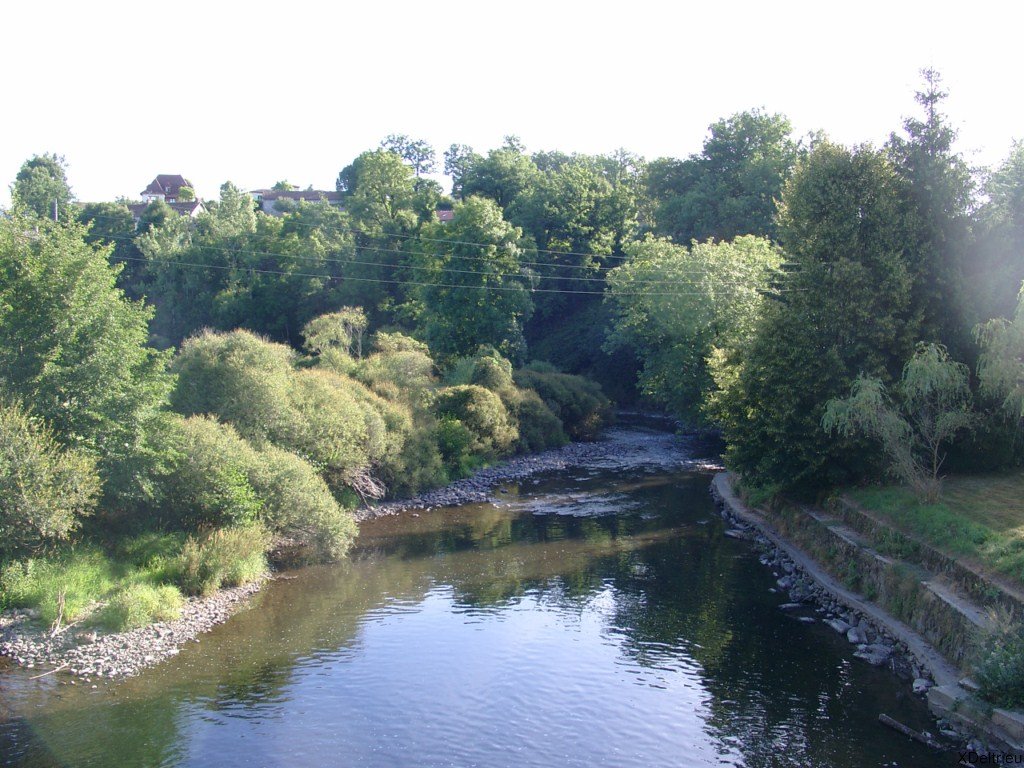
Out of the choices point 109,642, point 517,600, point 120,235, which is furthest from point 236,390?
point 120,235

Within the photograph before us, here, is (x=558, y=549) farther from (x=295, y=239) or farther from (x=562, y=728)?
(x=295, y=239)

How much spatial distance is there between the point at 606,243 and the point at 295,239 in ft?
82.7

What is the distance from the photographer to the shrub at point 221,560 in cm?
2450

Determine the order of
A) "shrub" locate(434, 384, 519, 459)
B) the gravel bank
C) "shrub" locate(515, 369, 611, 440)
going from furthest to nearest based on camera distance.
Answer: "shrub" locate(515, 369, 611, 440)
"shrub" locate(434, 384, 519, 459)
the gravel bank

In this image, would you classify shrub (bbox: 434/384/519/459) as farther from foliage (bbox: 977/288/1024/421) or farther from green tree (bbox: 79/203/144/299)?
green tree (bbox: 79/203/144/299)

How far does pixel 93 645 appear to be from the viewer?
20703 mm

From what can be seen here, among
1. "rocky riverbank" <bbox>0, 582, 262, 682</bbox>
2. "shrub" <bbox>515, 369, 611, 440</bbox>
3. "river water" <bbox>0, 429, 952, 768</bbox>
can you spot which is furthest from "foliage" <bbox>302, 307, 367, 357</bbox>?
"rocky riverbank" <bbox>0, 582, 262, 682</bbox>

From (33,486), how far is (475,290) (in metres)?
39.6

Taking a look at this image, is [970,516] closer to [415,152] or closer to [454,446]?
[454,446]

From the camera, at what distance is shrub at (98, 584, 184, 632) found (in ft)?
71.2

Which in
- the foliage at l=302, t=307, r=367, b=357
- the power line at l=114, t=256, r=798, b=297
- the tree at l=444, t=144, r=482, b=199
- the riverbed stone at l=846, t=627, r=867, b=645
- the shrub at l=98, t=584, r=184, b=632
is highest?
the tree at l=444, t=144, r=482, b=199

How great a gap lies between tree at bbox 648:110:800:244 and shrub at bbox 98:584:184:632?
5273cm

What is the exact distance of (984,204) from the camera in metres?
28.8

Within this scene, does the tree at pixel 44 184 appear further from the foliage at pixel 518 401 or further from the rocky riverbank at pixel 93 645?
the rocky riverbank at pixel 93 645
